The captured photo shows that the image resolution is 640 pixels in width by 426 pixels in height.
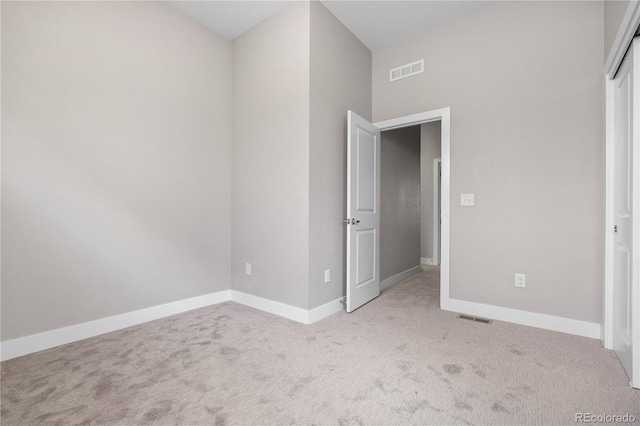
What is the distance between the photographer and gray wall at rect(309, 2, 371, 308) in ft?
8.93

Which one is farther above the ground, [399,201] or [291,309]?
[399,201]

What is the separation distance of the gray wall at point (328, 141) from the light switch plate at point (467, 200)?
119 cm

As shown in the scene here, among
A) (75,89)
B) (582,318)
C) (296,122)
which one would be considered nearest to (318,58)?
(296,122)

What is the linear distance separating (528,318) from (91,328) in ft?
12.1

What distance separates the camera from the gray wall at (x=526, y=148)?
2.36 metres

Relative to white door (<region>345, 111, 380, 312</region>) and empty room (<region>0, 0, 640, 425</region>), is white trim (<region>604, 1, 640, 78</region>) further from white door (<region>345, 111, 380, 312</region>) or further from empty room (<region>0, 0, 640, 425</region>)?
white door (<region>345, 111, 380, 312</region>)

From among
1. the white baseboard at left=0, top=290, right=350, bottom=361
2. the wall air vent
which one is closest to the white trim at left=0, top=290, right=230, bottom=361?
the white baseboard at left=0, top=290, right=350, bottom=361

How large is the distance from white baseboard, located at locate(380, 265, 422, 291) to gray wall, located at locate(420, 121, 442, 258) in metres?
1.15

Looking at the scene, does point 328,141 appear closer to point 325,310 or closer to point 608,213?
point 325,310

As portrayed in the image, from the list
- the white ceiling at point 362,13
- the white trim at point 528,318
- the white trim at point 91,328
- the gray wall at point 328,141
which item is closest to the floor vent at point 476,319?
the white trim at point 528,318

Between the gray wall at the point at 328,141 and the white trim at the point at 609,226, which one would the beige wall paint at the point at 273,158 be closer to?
the gray wall at the point at 328,141

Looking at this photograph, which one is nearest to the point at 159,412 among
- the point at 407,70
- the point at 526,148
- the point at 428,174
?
the point at 526,148

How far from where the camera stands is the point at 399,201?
4293 millimetres

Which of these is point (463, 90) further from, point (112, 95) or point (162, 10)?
point (112, 95)
